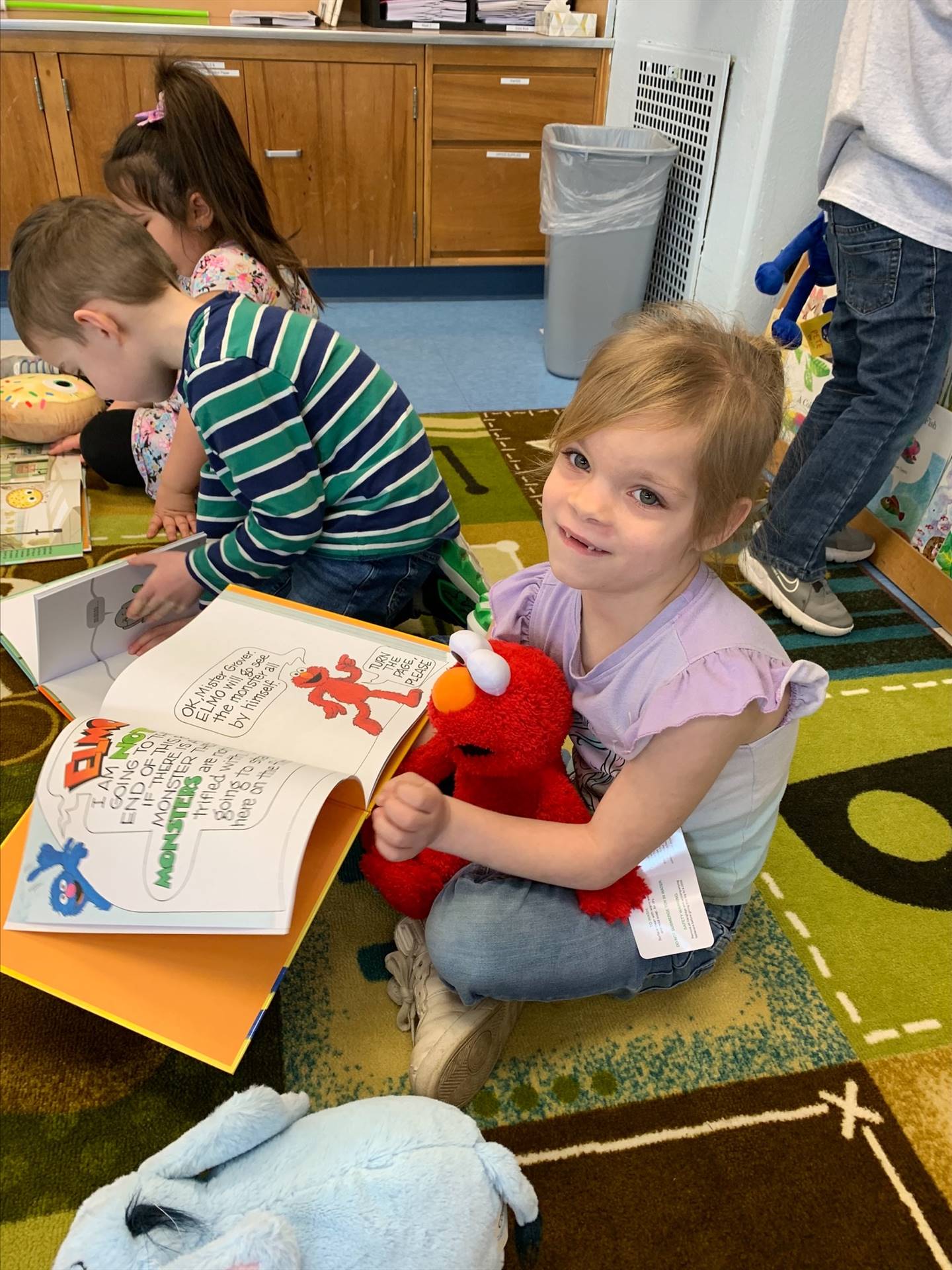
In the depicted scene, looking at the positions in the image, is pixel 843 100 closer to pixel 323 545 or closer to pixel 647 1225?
pixel 323 545

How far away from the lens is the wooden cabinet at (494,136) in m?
2.39

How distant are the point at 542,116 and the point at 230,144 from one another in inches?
54.8

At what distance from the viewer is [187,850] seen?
647 mm

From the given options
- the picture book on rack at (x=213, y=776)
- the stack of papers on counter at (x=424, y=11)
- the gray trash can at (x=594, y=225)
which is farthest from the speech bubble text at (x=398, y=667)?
the stack of papers on counter at (x=424, y=11)

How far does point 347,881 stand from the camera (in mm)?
925

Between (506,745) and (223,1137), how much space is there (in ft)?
1.10

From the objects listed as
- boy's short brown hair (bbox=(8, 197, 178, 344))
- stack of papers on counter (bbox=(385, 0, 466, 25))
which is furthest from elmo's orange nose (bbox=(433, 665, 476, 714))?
stack of papers on counter (bbox=(385, 0, 466, 25))

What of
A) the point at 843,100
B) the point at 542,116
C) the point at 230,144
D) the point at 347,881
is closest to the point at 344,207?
the point at 542,116

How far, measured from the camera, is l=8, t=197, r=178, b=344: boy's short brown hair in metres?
1.01

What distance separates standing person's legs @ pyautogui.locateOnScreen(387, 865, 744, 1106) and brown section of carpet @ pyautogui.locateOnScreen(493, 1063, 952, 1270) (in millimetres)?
73

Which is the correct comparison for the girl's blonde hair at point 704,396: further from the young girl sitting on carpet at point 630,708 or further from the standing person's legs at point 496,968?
the standing person's legs at point 496,968

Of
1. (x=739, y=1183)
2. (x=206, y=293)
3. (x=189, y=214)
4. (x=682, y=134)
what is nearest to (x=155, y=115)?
(x=189, y=214)

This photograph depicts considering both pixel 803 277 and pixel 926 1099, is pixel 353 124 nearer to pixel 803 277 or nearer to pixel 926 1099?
pixel 803 277

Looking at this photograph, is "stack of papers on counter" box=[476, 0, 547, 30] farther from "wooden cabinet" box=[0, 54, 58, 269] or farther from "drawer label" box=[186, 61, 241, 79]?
"wooden cabinet" box=[0, 54, 58, 269]
